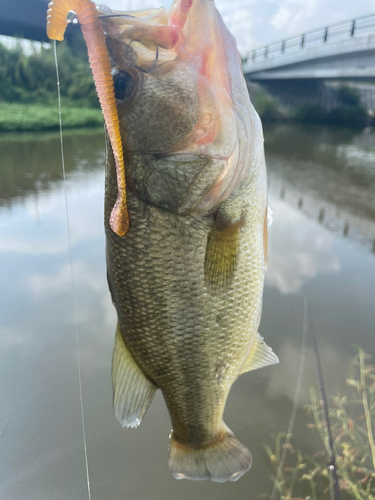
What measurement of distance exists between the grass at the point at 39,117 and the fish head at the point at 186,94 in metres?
13.5

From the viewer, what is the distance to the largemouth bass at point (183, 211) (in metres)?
0.88

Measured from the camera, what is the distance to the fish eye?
0.89m

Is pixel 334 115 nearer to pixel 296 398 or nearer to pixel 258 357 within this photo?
pixel 296 398

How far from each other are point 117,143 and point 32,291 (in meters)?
3.59

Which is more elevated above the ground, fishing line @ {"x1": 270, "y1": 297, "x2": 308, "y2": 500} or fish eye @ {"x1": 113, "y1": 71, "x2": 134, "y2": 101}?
fish eye @ {"x1": 113, "y1": 71, "x2": 134, "y2": 101}

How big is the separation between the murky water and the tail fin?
1.17 m

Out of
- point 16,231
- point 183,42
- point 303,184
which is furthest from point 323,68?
point 183,42

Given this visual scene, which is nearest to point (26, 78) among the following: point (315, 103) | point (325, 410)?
point (325, 410)

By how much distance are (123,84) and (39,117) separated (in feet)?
49.1

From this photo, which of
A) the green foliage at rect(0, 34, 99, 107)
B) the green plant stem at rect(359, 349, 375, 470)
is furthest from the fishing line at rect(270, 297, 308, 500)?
the green foliage at rect(0, 34, 99, 107)

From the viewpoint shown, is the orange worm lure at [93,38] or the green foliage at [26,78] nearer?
the orange worm lure at [93,38]

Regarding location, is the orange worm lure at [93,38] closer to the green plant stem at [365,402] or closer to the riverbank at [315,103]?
the green plant stem at [365,402]

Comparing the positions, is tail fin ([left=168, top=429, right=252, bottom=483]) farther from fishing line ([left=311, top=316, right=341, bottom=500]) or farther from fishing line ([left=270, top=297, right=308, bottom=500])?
fishing line ([left=270, top=297, right=308, bottom=500])

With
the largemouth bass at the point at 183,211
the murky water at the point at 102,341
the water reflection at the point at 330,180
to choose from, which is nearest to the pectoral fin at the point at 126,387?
the largemouth bass at the point at 183,211
